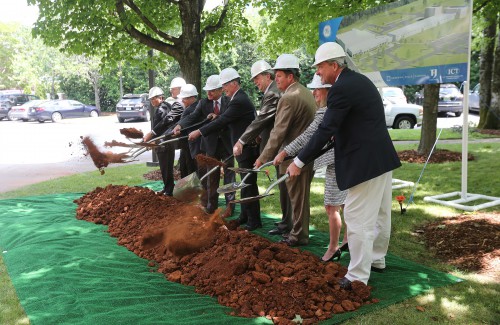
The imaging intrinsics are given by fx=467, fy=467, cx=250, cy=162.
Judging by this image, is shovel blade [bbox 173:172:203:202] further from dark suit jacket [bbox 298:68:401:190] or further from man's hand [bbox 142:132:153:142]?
dark suit jacket [bbox 298:68:401:190]

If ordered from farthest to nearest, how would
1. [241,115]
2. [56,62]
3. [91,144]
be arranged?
1. [56,62]
2. [91,144]
3. [241,115]

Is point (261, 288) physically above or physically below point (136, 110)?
below

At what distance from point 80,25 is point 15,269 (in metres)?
6.65

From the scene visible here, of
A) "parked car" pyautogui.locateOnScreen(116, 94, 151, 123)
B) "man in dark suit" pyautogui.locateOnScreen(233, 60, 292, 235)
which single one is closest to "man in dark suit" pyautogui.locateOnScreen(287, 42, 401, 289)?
"man in dark suit" pyautogui.locateOnScreen(233, 60, 292, 235)

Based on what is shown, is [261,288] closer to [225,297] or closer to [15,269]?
[225,297]

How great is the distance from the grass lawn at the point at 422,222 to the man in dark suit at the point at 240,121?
0.96m

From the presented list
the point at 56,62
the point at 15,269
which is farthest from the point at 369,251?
the point at 56,62

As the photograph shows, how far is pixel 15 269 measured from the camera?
513cm

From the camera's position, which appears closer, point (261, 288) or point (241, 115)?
point (261, 288)

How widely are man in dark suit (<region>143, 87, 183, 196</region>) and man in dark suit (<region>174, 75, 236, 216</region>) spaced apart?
24.7 inches

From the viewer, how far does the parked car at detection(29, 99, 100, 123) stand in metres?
28.9

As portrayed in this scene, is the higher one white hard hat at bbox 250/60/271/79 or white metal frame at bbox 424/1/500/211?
white hard hat at bbox 250/60/271/79

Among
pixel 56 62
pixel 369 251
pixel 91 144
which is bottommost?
pixel 369 251

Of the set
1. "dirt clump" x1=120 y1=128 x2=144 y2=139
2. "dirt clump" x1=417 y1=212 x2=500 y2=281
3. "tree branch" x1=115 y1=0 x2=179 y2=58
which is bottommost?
"dirt clump" x1=417 y1=212 x2=500 y2=281
